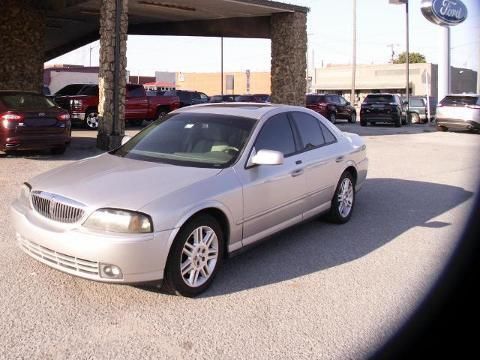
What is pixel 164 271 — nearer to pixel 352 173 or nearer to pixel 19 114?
pixel 352 173

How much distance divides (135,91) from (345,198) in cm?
1708

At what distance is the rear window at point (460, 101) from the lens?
22.9 meters

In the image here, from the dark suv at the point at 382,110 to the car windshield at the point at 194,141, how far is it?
75.2 feet

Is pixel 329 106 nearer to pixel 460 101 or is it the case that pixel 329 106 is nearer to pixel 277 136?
pixel 460 101

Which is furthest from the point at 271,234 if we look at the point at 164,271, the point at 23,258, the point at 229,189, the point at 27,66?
the point at 27,66

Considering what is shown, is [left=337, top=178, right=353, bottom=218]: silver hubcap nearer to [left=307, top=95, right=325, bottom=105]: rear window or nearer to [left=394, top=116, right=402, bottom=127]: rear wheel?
[left=394, top=116, right=402, bottom=127]: rear wheel

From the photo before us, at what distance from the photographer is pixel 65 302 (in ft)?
13.6

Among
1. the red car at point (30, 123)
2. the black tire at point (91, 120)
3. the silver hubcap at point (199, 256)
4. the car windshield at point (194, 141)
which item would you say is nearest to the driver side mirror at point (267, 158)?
the car windshield at point (194, 141)

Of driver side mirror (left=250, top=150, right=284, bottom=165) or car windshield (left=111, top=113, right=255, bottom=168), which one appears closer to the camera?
driver side mirror (left=250, top=150, right=284, bottom=165)

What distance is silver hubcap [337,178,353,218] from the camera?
6730 mm

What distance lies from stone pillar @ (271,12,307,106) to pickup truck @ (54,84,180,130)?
15.9 ft

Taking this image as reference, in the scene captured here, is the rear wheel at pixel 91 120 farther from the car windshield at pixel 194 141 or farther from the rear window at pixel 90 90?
the car windshield at pixel 194 141

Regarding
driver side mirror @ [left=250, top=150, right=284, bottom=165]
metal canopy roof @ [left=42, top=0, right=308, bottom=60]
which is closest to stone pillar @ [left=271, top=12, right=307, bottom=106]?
metal canopy roof @ [left=42, top=0, right=308, bottom=60]

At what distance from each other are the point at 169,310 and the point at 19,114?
8270 millimetres
